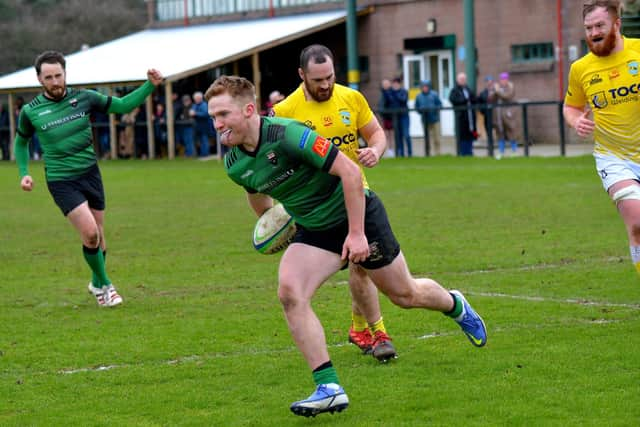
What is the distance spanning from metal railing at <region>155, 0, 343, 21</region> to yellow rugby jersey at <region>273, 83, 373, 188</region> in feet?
120

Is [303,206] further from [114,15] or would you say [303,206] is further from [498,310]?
[114,15]

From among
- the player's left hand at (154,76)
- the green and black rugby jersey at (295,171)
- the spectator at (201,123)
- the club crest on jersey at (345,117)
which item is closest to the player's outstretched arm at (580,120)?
the club crest on jersey at (345,117)

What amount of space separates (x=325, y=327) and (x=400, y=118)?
22523 mm

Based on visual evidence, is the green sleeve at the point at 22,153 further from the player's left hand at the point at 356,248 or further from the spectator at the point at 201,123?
the spectator at the point at 201,123

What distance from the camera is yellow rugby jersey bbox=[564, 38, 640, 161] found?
8484 mm

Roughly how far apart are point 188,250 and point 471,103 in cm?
1681

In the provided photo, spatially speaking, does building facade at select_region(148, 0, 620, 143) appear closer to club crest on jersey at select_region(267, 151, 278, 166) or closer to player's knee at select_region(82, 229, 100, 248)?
player's knee at select_region(82, 229, 100, 248)

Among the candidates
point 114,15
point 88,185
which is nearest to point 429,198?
point 88,185

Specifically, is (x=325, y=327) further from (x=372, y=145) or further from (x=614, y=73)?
(x=614, y=73)

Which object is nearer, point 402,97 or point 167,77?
point 402,97

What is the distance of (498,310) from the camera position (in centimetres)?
948

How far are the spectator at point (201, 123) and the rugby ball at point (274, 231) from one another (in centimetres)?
2847

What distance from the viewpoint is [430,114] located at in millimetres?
30750

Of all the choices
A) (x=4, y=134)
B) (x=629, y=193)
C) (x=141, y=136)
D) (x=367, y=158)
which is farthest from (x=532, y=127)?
(x=367, y=158)
